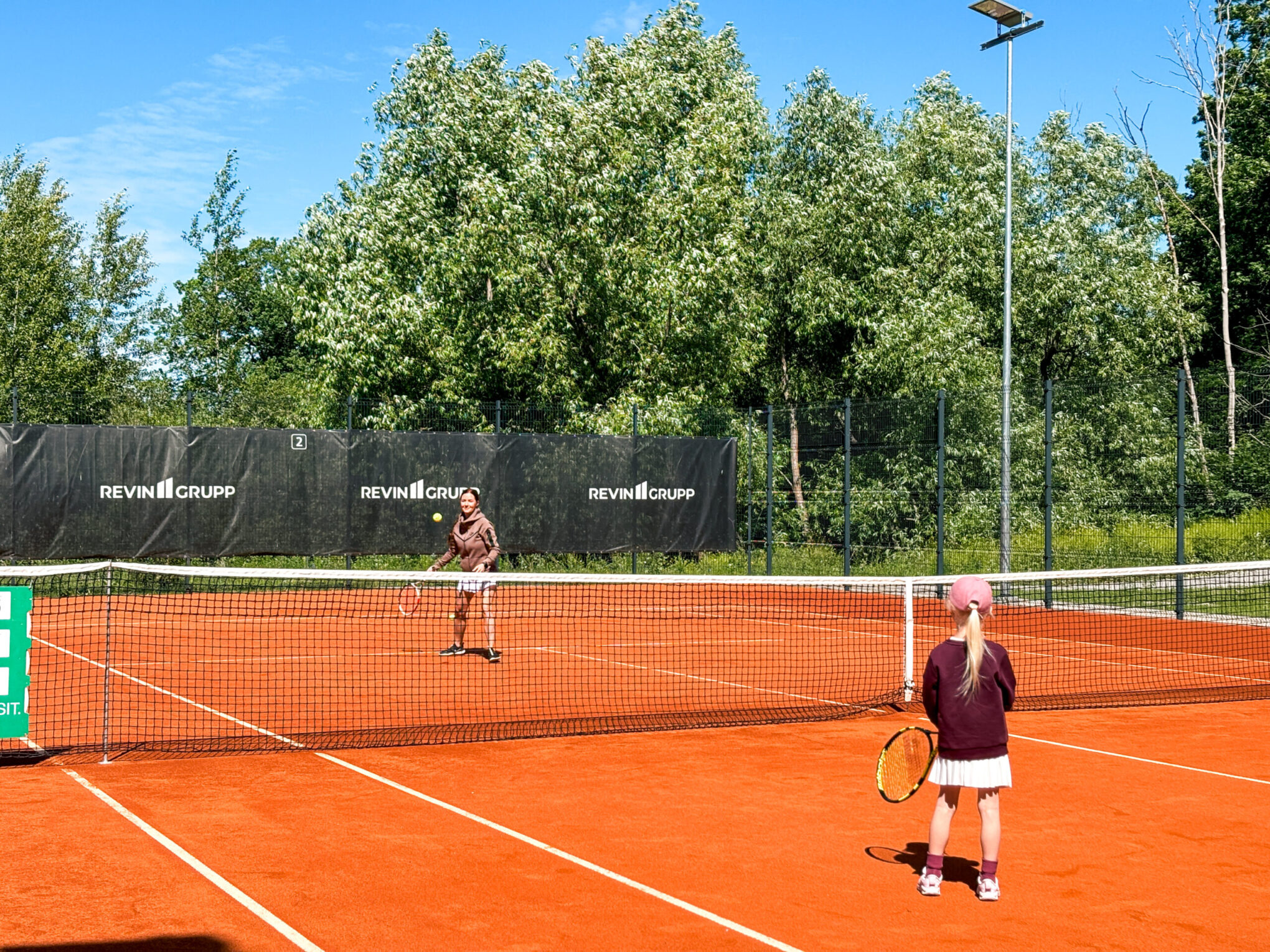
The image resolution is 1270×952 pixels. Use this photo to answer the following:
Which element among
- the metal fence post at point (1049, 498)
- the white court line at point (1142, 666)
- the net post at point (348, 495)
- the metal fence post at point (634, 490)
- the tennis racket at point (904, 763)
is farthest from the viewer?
the metal fence post at point (634, 490)

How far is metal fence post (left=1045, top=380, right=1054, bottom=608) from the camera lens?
18.8 metres

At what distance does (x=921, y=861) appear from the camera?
618cm

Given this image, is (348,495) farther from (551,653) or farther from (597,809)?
(597,809)

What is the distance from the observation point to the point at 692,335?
27.8 m

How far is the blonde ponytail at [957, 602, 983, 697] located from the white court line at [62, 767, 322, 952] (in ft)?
9.11

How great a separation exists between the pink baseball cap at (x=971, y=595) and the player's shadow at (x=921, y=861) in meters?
1.26

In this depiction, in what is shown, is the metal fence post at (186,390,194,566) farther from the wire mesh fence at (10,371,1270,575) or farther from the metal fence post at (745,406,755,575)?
Result: the metal fence post at (745,406,755,575)

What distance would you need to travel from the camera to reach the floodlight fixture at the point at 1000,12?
19.3 meters

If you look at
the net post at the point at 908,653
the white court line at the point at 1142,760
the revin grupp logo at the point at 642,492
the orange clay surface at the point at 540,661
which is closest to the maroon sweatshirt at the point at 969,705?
the white court line at the point at 1142,760

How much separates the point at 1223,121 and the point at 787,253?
16171 mm

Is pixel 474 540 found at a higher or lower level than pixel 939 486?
lower

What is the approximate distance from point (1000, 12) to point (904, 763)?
16437 millimetres

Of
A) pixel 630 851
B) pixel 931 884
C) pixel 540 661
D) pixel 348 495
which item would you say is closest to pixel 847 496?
pixel 348 495

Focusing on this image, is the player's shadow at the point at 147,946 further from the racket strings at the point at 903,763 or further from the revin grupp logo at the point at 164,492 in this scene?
the revin grupp logo at the point at 164,492
